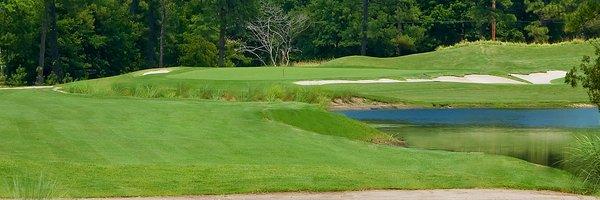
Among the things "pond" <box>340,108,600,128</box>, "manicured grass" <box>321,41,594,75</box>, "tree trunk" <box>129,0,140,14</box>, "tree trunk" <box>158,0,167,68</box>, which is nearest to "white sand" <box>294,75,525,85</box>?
"pond" <box>340,108,600,128</box>

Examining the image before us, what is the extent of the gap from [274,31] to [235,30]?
5418 mm

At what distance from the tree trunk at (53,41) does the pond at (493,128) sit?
34.3m

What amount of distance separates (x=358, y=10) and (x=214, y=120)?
2593 inches

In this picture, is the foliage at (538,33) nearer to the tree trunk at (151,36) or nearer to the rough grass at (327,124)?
the tree trunk at (151,36)

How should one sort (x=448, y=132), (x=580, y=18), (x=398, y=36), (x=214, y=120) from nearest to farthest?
1. (x=580, y=18)
2. (x=214, y=120)
3. (x=448, y=132)
4. (x=398, y=36)

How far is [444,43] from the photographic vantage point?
93.1 metres

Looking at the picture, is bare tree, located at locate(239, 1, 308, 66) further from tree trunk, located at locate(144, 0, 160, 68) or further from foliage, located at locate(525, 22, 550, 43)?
foliage, located at locate(525, 22, 550, 43)

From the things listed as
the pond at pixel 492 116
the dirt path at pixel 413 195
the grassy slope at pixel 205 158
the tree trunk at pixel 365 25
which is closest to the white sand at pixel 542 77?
the pond at pixel 492 116

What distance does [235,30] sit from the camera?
89.3 meters

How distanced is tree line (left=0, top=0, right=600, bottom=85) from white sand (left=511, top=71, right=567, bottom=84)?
42.7 feet

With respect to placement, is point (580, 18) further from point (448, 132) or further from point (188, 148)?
point (448, 132)

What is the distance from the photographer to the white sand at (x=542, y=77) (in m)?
58.0

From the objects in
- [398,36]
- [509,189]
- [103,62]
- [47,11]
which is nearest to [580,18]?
[509,189]

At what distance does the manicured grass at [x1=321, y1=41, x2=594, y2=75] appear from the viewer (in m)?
65.8
